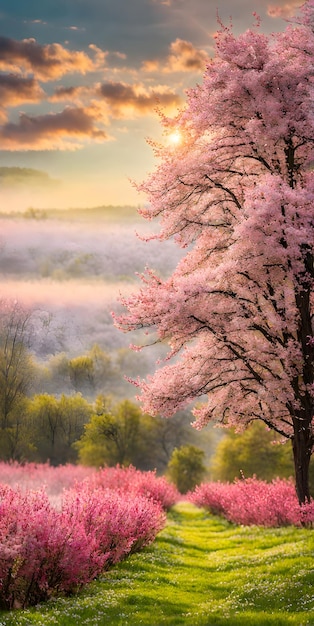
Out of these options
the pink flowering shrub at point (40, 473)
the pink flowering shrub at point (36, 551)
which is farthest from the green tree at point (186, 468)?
the pink flowering shrub at point (36, 551)

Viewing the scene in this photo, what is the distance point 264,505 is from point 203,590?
317 inches

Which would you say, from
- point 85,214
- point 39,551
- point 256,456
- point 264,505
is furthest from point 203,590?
point 85,214

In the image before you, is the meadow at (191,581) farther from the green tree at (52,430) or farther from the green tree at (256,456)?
the green tree at (256,456)

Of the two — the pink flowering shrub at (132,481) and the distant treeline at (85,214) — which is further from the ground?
the distant treeline at (85,214)

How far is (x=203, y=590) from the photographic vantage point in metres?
10.9

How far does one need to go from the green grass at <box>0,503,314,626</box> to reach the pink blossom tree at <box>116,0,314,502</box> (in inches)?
116

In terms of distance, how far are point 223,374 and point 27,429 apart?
60.8 feet

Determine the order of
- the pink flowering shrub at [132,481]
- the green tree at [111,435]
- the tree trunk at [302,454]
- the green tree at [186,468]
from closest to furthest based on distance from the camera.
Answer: the tree trunk at [302,454], the pink flowering shrub at [132,481], the green tree at [111,435], the green tree at [186,468]

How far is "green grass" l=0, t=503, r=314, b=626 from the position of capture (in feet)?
26.4

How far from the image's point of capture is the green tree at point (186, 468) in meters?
43.4

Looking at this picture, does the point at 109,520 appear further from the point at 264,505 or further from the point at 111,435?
the point at 111,435

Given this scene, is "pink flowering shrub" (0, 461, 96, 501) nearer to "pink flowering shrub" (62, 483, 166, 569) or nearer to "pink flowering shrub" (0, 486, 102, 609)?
"pink flowering shrub" (62, 483, 166, 569)

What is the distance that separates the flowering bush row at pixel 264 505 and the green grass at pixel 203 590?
2.09 feet

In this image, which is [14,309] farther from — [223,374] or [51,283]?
[223,374]
